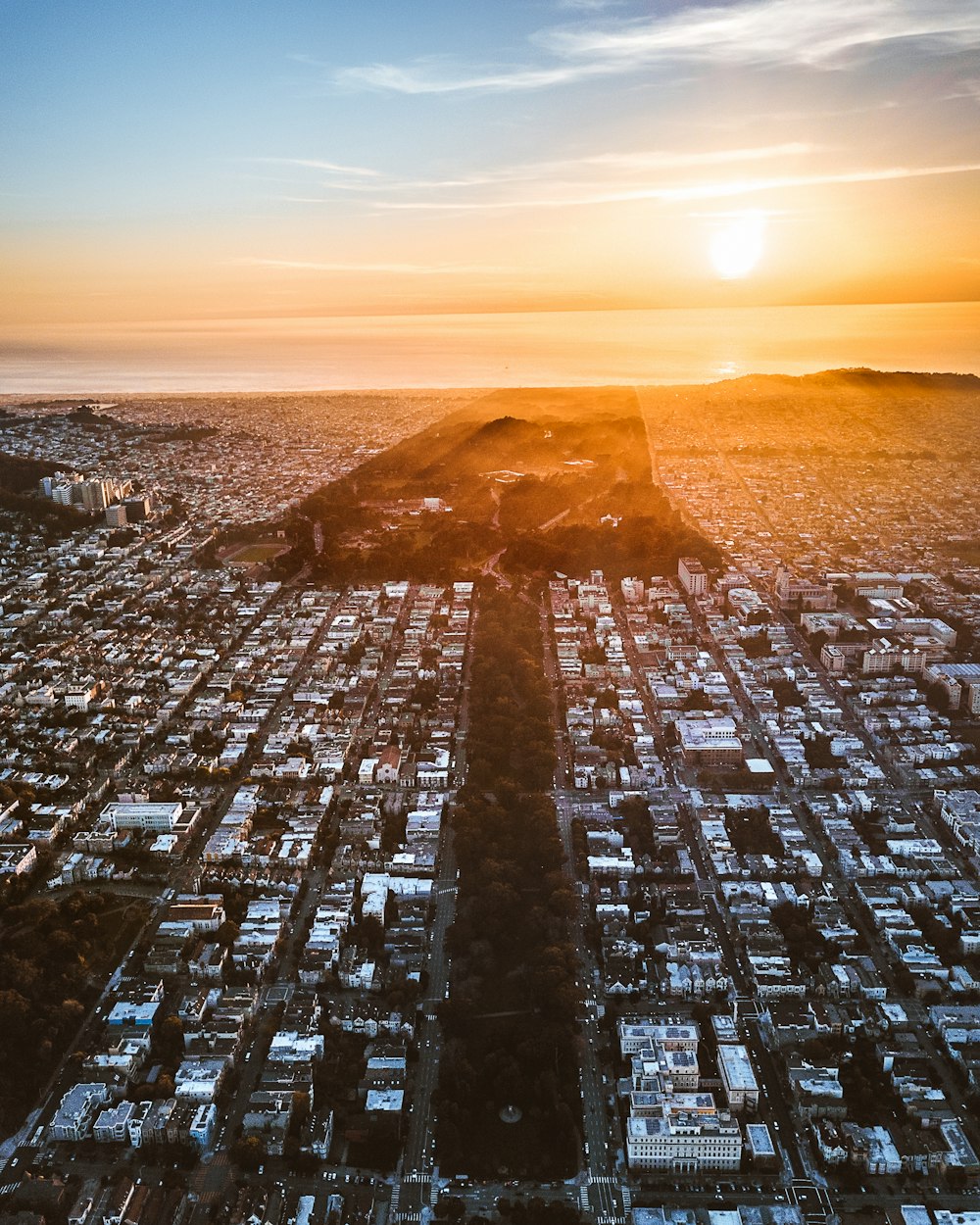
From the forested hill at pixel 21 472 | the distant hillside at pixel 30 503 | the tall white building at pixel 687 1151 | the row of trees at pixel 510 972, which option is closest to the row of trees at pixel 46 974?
the row of trees at pixel 510 972

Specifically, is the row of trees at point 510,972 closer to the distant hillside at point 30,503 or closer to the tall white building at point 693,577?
the tall white building at point 693,577

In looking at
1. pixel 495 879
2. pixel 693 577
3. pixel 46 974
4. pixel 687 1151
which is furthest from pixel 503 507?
pixel 687 1151

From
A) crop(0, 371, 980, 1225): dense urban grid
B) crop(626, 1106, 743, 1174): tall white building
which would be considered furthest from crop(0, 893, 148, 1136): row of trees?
crop(626, 1106, 743, 1174): tall white building

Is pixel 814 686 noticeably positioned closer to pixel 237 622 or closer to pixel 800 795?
pixel 800 795

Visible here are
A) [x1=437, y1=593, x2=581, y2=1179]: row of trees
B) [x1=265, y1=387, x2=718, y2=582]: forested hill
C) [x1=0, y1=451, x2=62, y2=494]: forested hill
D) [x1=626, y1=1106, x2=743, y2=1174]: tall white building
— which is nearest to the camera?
[x1=626, y1=1106, x2=743, y2=1174]: tall white building

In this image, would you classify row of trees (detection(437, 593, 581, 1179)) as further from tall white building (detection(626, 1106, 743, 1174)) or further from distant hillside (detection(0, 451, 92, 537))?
distant hillside (detection(0, 451, 92, 537))

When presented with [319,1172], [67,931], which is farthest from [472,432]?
[319,1172]
